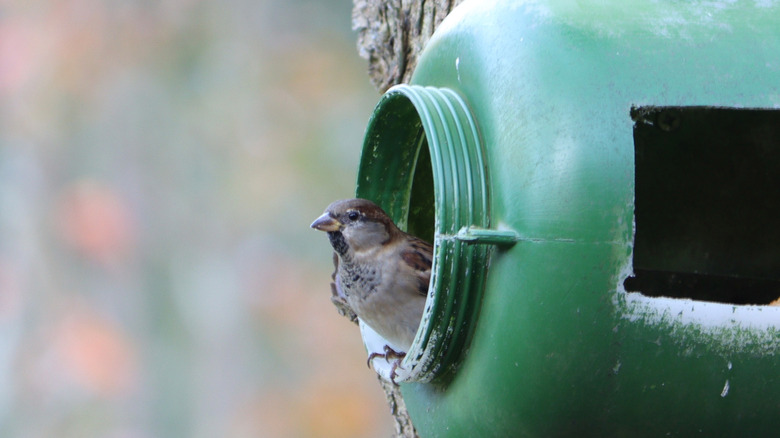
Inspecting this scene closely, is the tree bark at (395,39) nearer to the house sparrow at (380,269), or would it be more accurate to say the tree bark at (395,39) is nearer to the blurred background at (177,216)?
the house sparrow at (380,269)

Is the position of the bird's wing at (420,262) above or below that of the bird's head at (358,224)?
below

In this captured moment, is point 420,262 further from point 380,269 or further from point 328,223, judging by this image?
point 328,223

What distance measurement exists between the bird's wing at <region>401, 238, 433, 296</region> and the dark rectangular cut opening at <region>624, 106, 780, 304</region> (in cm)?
57

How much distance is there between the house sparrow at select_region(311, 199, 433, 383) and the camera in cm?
236

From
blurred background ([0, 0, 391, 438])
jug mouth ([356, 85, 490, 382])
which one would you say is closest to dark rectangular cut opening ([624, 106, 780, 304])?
jug mouth ([356, 85, 490, 382])

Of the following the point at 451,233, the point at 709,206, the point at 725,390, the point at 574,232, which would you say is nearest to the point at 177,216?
the point at 709,206

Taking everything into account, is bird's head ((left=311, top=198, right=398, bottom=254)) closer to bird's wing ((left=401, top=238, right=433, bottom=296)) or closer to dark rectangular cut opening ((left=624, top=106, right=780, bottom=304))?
bird's wing ((left=401, top=238, right=433, bottom=296))

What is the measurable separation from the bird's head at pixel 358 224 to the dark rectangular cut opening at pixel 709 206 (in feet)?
2.18

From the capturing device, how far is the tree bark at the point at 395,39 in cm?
307

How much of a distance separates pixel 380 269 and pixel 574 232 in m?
0.80

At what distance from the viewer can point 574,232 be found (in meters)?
1.68

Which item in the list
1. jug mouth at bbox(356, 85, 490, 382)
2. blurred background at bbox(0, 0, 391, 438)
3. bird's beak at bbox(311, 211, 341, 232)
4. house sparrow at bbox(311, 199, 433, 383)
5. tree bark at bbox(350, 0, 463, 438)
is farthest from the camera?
blurred background at bbox(0, 0, 391, 438)

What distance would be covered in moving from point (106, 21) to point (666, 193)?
4.38 m

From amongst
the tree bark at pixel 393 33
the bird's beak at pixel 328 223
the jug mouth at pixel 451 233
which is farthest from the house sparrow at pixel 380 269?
the tree bark at pixel 393 33
